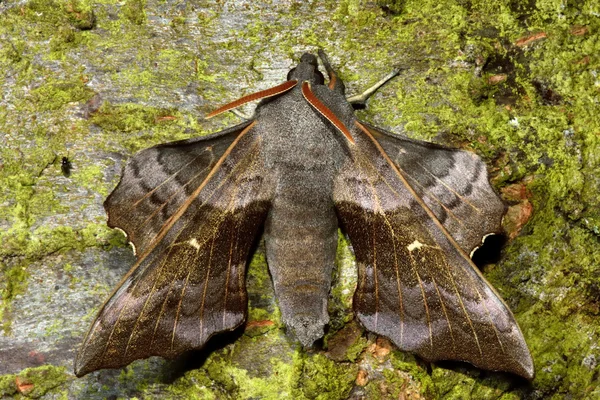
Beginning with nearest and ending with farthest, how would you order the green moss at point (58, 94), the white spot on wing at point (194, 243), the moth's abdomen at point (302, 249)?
the moth's abdomen at point (302, 249)
the white spot on wing at point (194, 243)
the green moss at point (58, 94)

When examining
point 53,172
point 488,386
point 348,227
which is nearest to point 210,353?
point 348,227

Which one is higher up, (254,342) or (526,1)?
(526,1)

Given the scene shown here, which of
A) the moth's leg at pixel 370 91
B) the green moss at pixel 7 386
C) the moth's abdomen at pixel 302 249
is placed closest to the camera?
the green moss at pixel 7 386

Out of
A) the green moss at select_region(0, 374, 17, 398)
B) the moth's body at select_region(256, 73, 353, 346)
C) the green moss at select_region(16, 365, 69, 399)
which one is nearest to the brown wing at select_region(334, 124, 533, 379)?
the moth's body at select_region(256, 73, 353, 346)

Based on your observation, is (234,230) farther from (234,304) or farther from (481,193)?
(481,193)

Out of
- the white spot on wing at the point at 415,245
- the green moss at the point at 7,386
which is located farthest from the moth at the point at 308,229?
the green moss at the point at 7,386

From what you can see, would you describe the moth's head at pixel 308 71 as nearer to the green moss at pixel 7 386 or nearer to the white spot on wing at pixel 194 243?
the white spot on wing at pixel 194 243

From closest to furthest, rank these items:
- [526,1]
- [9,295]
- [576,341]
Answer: [9,295]
[576,341]
[526,1]
